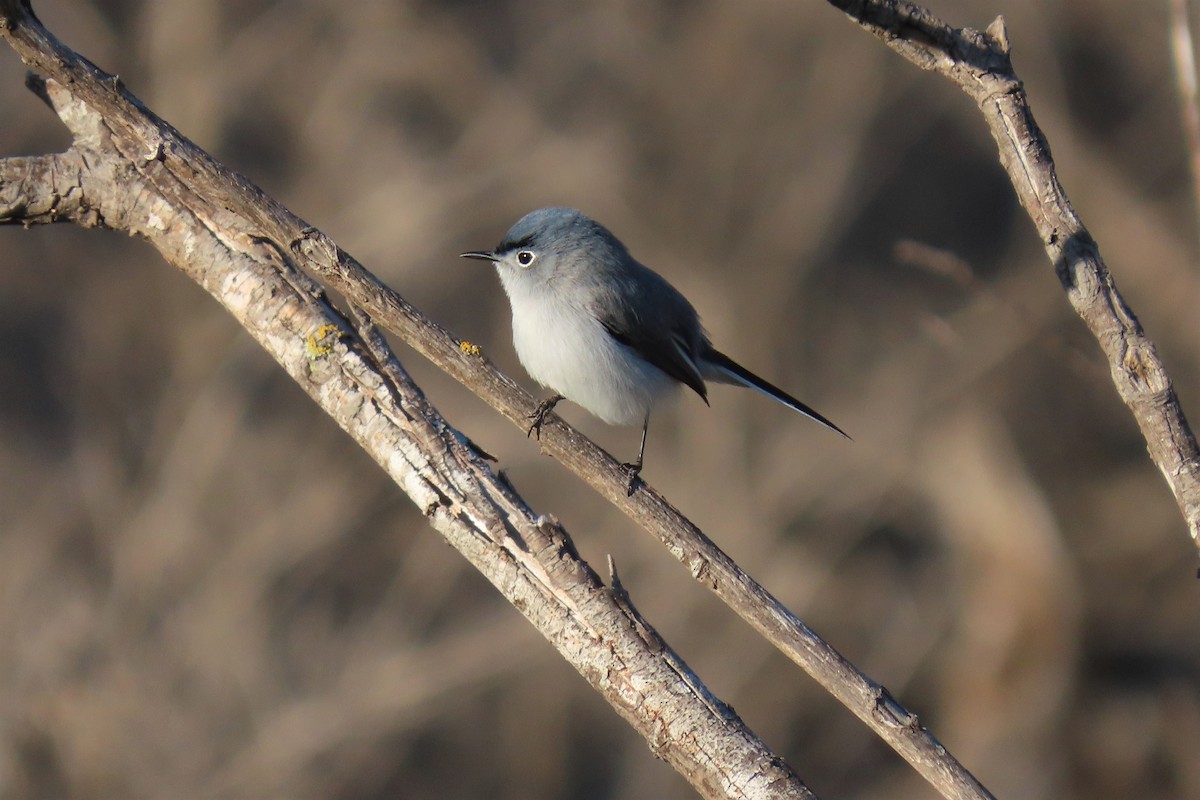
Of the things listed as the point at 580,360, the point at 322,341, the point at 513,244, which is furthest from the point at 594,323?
the point at 322,341

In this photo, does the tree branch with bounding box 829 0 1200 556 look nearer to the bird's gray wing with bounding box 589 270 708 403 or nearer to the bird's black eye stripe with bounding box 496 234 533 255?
the bird's gray wing with bounding box 589 270 708 403

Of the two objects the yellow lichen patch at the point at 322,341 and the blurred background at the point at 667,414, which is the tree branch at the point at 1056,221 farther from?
the blurred background at the point at 667,414

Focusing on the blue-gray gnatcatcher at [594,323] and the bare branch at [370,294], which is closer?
the bare branch at [370,294]

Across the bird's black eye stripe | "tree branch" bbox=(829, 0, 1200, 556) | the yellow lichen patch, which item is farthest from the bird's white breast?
"tree branch" bbox=(829, 0, 1200, 556)

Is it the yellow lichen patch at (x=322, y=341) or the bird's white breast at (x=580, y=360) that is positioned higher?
the yellow lichen patch at (x=322, y=341)

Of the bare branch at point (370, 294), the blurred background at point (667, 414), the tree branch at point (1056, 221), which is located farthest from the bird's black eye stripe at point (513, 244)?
the blurred background at point (667, 414)

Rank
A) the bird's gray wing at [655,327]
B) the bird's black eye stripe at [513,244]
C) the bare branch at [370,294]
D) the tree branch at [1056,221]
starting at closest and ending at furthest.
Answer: the tree branch at [1056,221] → the bare branch at [370,294] → the bird's gray wing at [655,327] → the bird's black eye stripe at [513,244]
